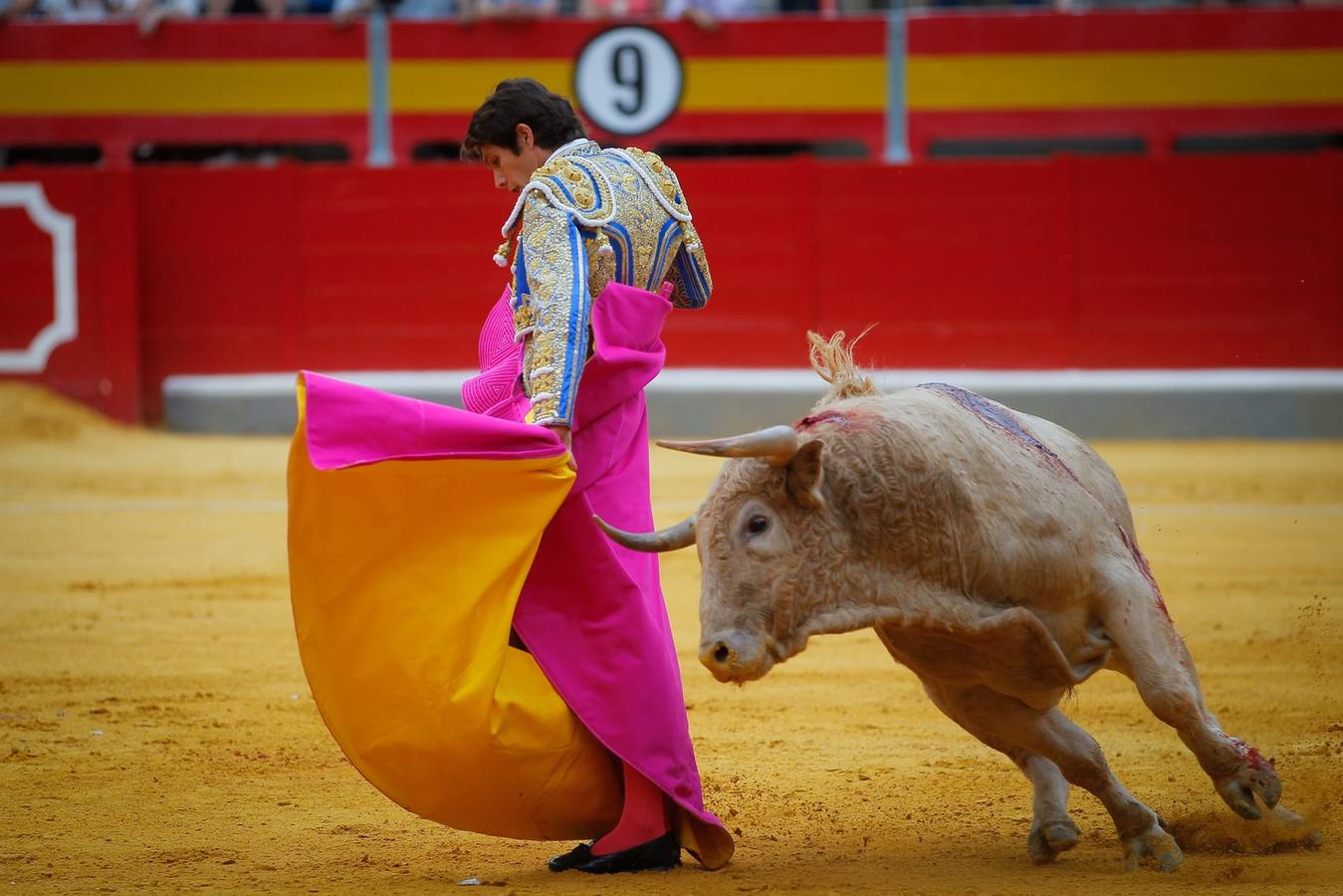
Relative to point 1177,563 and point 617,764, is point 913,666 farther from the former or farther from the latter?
point 1177,563

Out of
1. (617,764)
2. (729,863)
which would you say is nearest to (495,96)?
(617,764)

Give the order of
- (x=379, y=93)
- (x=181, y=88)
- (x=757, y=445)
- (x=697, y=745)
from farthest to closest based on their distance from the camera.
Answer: (x=181, y=88) < (x=379, y=93) < (x=697, y=745) < (x=757, y=445)

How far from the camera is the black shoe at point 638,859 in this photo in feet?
8.33

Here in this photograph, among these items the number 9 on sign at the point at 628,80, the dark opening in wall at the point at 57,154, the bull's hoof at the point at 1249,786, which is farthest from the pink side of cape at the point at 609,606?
the dark opening in wall at the point at 57,154

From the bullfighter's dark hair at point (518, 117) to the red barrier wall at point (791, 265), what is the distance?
6.46 metres

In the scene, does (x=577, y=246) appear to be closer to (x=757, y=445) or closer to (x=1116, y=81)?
(x=757, y=445)

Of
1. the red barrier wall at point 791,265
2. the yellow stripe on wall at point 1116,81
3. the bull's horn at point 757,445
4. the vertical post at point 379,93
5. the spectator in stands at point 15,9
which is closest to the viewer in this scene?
the bull's horn at point 757,445

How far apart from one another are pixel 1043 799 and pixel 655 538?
0.81 m

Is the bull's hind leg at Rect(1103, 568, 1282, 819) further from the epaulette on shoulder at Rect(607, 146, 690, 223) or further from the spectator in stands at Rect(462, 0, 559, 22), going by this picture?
the spectator in stands at Rect(462, 0, 559, 22)

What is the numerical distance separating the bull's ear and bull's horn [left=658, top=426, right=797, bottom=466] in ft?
0.08

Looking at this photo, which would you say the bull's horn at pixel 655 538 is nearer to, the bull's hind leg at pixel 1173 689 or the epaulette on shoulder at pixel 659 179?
the epaulette on shoulder at pixel 659 179

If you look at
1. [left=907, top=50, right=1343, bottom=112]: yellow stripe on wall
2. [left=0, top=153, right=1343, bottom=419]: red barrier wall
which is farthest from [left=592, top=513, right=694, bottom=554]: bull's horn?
[left=907, top=50, right=1343, bottom=112]: yellow stripe on wall

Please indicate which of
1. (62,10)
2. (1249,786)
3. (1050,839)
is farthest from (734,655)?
(62,10)

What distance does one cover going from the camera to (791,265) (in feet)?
30.8
